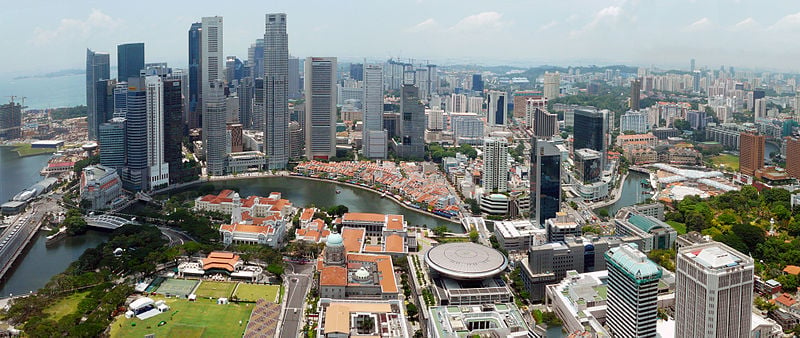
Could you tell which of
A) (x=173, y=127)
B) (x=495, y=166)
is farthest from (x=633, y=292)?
(x=173, y=127)

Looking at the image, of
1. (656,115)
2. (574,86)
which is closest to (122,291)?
(656,115)

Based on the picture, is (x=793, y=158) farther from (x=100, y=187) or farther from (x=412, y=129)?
(x=100, y=187)

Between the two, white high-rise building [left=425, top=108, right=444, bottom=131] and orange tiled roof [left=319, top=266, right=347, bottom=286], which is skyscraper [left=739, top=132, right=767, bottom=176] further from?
orange tiled roof [left=319, top=266, right=347, bottom=286]

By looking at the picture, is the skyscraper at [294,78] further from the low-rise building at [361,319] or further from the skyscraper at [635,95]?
the low-rise building at [361,319]

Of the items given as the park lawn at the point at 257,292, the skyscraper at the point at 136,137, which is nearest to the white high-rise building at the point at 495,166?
the park lawn at the point at 257,292

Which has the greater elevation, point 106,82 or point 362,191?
point 106,82

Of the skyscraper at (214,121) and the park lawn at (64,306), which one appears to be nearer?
the park lawn at (64,306)

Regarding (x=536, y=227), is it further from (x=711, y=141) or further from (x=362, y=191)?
(x=711, y=141)

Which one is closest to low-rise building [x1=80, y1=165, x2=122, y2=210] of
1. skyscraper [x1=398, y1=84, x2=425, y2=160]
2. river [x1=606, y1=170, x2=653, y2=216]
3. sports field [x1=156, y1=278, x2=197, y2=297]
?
sports field [x1=156, y1=278, x2=197, y2=297]
